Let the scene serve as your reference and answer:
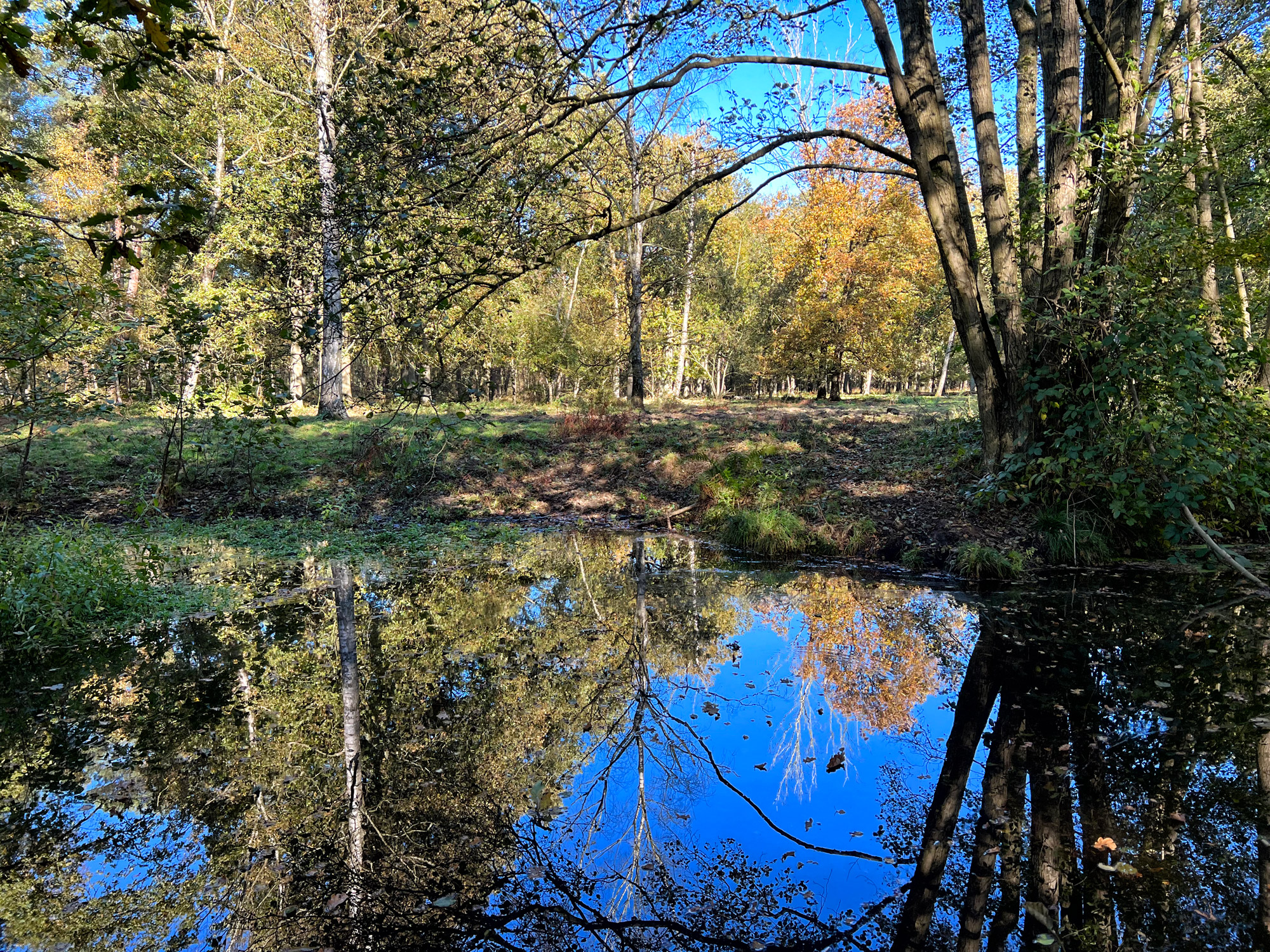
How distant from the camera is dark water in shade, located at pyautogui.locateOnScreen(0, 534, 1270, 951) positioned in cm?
255

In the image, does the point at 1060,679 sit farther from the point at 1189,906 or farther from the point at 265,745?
the point at 265,745

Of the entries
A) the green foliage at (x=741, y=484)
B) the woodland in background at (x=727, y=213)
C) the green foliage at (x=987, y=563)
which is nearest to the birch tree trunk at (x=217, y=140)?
the woodland in background at (x=727, y=213)

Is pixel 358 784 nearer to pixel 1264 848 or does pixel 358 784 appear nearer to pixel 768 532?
pixel 1264 848

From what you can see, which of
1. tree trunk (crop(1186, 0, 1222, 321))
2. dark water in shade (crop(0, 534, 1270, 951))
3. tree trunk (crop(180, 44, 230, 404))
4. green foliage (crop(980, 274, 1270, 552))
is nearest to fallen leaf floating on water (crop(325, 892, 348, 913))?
dark water in shade (crop(0, 534, 1270, 951))

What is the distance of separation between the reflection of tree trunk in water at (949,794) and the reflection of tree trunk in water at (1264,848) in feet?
3.34

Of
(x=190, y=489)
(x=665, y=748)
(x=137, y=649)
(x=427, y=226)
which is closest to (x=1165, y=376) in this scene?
(x=665, y=748)

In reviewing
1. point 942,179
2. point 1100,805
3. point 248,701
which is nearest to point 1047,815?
point 1100,805

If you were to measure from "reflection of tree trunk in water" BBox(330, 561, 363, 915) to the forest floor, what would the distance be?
3.05m

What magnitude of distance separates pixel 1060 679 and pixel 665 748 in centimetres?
287

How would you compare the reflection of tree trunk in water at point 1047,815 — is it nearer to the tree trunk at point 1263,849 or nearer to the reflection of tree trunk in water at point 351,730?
the tree trunk at point 1263,849

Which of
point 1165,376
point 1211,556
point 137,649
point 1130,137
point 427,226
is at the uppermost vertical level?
point 1130,137

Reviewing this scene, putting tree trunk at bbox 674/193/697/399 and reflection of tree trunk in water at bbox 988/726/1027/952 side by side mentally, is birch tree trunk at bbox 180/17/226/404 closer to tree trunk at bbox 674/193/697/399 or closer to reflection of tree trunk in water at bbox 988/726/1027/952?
tree trunk at bbox 674/193/697/399

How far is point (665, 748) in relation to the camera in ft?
12.8

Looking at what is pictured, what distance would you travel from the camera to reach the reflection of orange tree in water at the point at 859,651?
4.22 metres
